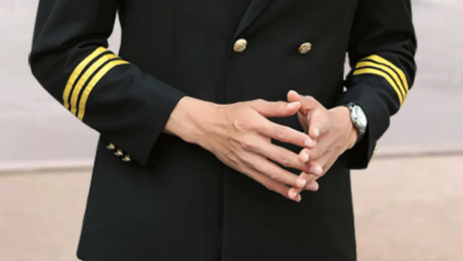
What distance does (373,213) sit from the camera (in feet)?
9.53

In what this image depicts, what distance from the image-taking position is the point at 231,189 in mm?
812

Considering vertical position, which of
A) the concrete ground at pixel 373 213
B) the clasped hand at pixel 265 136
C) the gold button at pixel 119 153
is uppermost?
the clasped hand at pixel 265 136

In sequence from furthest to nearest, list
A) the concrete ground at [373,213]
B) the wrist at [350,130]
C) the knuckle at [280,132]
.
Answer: the concrete ground at [373,213] < the wrist at [350,130] < the knuckle at [280,132]

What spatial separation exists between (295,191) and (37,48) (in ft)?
1.14

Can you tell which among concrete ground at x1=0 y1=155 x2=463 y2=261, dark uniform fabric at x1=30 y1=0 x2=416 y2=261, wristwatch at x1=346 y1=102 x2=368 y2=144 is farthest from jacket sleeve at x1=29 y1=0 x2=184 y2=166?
concrete ground at x1=0 y1=155 x2=463 y2=261

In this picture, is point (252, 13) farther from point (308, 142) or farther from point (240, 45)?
point (308, 142)

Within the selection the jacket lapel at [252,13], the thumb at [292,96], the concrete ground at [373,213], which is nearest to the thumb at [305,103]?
the thumb at [292,96]

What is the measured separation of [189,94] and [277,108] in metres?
0.14

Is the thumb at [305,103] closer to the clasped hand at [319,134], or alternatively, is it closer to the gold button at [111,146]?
the clasped hand at [319,134]

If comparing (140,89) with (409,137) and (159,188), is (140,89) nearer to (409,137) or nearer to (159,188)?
(159,188)

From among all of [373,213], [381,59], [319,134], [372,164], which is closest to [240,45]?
[319,134]

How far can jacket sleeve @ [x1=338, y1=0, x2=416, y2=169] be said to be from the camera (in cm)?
87

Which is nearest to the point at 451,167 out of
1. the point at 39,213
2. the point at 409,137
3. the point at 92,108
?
the point at 409,137

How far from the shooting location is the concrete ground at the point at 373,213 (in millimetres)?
2547
